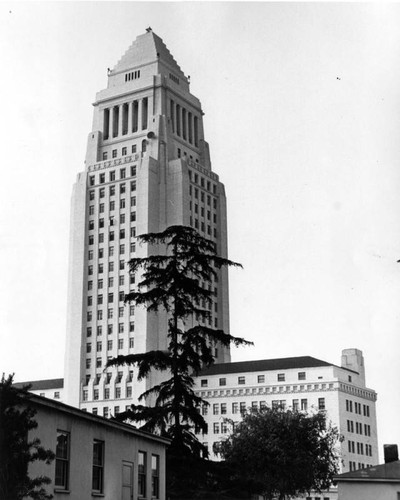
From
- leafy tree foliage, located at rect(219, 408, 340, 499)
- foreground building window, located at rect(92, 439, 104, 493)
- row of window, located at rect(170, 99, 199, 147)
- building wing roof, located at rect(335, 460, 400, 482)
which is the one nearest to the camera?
foreground building window, located at rect(92, 439, 104, 493)

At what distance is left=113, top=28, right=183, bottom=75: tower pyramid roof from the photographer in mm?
151875

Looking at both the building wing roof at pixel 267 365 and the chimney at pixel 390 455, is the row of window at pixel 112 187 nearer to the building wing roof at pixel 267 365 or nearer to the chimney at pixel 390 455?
the building wing roof at pixel 267 365

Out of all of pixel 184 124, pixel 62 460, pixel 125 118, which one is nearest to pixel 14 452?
pixel 62 460

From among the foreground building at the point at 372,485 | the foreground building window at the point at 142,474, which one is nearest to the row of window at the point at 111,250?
the foreground building at the point at 372,485

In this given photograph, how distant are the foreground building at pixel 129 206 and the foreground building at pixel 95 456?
297 ft

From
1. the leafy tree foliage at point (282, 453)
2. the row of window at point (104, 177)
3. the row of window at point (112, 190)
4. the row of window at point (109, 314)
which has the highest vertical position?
the row of window at point (104, 177)

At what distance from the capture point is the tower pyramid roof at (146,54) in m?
152

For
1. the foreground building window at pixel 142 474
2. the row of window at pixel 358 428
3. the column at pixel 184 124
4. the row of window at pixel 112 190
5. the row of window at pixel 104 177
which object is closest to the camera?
the foreground building window at pixel 142 474

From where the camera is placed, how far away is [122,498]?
31266 mm

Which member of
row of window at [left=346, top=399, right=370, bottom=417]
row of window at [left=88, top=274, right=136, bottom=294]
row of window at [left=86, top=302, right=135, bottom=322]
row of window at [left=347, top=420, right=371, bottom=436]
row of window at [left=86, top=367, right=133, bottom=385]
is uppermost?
row of window at [left=88, top=274, right=136, bottom=294]

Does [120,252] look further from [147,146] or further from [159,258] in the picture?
[159,258]

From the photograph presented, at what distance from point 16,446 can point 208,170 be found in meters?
129

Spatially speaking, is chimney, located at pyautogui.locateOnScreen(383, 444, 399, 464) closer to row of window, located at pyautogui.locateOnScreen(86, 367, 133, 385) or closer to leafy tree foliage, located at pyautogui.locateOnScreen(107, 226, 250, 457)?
leafy tree foliage, located at pyautogui.locateOnScreen(107, 226, 250, 457)

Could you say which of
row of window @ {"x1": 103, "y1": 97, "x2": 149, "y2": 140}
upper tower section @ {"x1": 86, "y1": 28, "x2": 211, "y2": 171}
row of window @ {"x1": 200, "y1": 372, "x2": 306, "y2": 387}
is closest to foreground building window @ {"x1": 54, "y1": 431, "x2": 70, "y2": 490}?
row of window @ {"x1": 200, "y1": 372, "x2": 306, "y2": 387}
